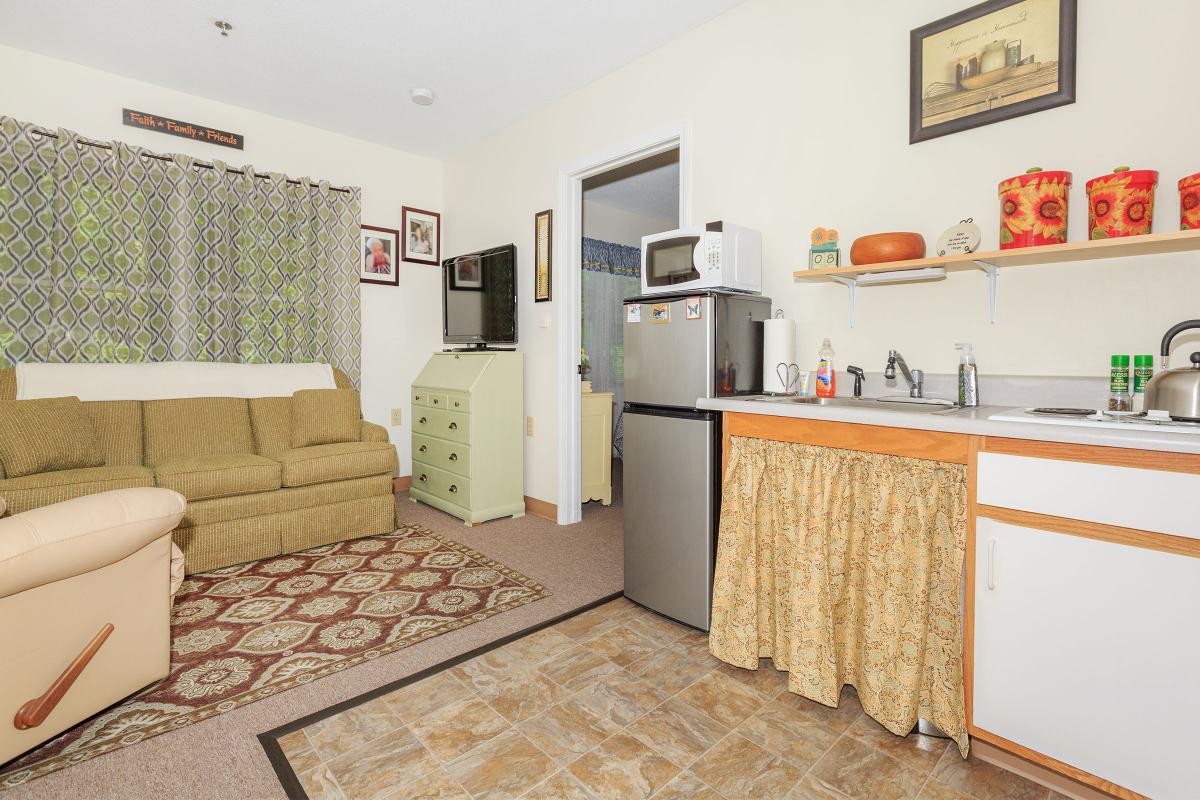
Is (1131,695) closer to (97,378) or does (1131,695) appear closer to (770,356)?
(770,356)

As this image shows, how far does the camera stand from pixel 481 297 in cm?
407

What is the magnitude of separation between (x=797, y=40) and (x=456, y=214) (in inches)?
115

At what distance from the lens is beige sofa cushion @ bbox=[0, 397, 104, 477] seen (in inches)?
100

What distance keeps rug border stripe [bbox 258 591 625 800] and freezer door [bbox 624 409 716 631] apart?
34cm

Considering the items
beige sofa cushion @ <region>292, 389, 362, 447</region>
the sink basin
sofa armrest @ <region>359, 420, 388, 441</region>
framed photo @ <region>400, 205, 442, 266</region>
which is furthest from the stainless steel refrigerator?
framed photo @ <region>400, 205, 442, 266</region>

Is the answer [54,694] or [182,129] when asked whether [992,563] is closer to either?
[54,694]

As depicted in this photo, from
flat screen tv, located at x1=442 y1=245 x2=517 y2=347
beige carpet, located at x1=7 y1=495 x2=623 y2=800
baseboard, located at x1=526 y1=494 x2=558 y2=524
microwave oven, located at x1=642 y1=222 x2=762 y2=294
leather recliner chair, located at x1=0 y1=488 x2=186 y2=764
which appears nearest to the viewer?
leather recliner chair, located at x1=0 y1=488 x2=186 y2=764

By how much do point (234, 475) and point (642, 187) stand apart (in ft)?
12.8

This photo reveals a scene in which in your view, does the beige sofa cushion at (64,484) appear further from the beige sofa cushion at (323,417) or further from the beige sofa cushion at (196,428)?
the beige sofa cushion at (323,417)

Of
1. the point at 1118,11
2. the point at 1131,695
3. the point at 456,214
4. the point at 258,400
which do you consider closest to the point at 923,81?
the point at 1118,11

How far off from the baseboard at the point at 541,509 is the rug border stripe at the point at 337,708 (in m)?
1.35

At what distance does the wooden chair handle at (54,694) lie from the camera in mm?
1381

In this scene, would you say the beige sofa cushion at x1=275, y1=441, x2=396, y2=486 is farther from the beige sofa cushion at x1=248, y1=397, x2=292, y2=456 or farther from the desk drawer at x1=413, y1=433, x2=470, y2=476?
the desk drawer at x1=413, y1=433, x2=470, y2=476

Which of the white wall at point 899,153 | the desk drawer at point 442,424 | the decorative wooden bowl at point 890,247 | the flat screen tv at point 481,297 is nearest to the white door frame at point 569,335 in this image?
the white wall at point 899,153
